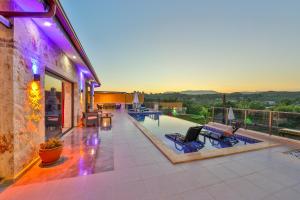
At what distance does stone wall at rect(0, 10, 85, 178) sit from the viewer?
8.28 ft

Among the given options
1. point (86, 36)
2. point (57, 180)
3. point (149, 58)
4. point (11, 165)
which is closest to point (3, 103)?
point (11, 165)

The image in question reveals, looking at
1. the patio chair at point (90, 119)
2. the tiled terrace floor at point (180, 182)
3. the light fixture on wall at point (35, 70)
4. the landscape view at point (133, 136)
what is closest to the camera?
the tiled terrace floor at point (180, 182)

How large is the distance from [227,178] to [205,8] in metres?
7.96

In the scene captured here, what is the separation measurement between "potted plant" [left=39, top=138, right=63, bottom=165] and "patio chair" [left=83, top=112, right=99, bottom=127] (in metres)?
4.37

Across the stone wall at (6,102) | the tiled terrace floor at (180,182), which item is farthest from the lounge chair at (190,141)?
the stone wall at (6,102)

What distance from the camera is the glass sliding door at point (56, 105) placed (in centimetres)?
472

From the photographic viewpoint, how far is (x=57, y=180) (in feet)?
8.64

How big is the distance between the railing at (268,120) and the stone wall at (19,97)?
7.90 meters

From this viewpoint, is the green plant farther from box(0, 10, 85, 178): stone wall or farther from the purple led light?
the purple led light

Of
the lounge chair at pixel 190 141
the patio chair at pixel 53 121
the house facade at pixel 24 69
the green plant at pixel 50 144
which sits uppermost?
the house facade at pixel 24 69

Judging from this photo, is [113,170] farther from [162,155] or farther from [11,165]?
[11,165]

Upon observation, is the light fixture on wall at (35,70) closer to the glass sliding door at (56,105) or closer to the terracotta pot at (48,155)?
the glass sliding door at (56,105)

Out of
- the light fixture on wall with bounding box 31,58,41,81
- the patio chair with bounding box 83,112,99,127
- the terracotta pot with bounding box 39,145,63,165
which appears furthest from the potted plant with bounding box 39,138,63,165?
the patio chair with bounding box 83,112,99,127

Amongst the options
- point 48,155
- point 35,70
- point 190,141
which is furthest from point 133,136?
point 35,70
